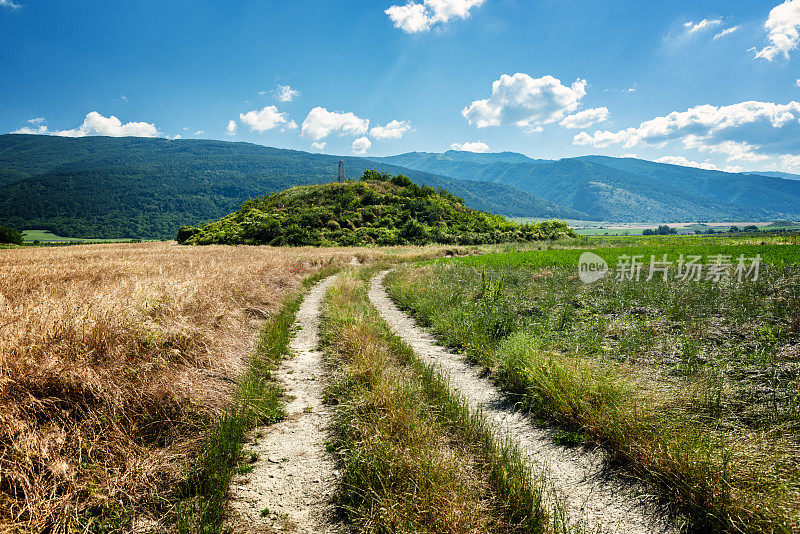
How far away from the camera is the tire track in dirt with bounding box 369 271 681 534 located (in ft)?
11.4

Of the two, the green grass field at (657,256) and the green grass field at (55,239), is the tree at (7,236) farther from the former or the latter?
the green grass field at (657,256)

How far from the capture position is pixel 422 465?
373cm

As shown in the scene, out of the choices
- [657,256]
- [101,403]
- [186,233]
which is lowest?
[186,233]

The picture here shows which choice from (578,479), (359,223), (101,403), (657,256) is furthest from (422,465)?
(359,223)

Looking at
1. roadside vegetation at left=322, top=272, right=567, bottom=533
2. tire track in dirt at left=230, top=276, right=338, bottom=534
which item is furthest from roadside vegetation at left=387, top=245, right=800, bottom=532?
tire track in dirt at left=230, top=276, right=338, bottom=534

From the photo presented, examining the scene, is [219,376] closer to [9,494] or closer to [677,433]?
[9,494]

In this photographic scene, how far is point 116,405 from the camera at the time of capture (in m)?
3.97

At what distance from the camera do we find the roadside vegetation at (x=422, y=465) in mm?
3283

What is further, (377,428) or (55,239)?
(55,239)

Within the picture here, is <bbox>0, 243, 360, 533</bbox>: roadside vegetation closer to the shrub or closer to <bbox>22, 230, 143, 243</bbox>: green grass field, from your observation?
the shrub

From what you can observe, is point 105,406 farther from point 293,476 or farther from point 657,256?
point 657,256

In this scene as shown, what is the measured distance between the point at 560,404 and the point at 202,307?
24.6 feet

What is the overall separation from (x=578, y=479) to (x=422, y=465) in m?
2.01

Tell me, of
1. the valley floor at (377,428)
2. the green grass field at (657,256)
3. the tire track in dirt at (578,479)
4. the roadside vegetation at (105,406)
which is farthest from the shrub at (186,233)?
the tire track in dirt at (578,479)
